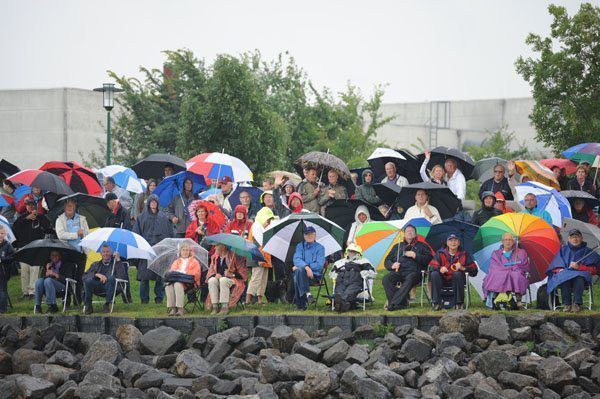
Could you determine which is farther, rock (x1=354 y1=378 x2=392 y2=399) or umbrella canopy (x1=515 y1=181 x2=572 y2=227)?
umbrella canopy (x1=515 y1=181 x2=572 y2=227)

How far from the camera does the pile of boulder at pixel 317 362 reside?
61.3ft

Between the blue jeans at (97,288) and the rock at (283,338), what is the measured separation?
11.4ft

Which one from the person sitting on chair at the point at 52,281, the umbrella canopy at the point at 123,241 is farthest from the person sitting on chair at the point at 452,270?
the person sitting on chair at the point at 52,281

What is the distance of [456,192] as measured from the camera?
23.9 meters

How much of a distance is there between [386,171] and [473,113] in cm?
4607

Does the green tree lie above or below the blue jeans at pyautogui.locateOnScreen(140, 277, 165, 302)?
above

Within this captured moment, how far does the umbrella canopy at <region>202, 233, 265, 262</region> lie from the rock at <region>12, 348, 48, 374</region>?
3734 millimetres

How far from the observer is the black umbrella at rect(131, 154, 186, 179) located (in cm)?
2620

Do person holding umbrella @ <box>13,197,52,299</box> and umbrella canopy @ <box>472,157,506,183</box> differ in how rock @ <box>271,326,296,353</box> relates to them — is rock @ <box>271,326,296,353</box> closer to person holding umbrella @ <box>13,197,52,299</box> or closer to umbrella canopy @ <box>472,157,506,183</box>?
person holding umbrella @ <box>13,197,52,299</box>

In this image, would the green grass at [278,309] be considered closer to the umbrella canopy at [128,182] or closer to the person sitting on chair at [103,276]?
the person sitting on chair at [103,276]

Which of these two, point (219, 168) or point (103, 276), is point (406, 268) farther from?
point (219, 168)

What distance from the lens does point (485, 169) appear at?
83.9 feet

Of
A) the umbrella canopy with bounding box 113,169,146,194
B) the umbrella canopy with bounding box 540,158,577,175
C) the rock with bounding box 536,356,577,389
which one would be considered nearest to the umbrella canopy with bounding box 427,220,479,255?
the rock with bounding box 536,356,577,389

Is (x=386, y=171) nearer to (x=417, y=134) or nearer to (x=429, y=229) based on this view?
(x=429, y=229)
